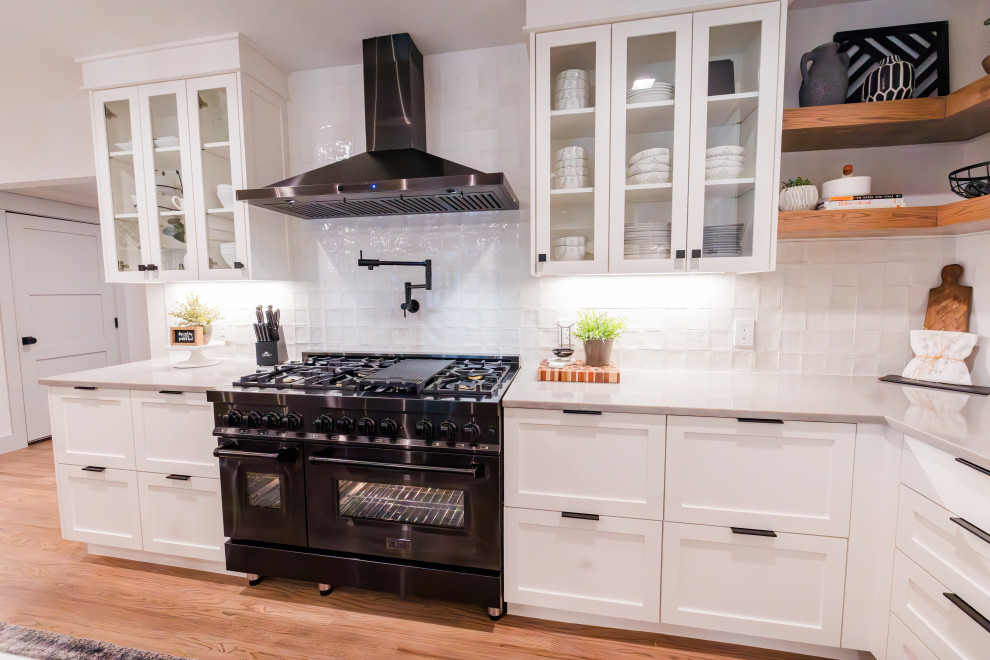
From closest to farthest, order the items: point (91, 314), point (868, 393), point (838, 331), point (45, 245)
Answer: point (868, 393) < point (838, 331) < point (45, 245) < point (91, 314)

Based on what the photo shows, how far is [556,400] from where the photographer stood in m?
1.59

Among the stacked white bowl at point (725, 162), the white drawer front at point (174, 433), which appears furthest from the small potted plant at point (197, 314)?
the stacked white bowl at point (725, 162)

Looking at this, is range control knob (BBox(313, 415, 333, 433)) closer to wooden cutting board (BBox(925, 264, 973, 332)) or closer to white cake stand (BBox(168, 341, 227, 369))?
white cake stand (BBox(168, 341, 227, 369))

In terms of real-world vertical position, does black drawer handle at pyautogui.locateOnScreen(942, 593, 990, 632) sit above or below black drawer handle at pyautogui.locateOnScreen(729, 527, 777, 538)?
above

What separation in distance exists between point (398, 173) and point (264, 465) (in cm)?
135

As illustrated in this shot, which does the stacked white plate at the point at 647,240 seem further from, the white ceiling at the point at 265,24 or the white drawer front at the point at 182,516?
the white drawer front at the point at 182,516

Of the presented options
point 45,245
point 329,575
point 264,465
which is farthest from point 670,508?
point 45,245

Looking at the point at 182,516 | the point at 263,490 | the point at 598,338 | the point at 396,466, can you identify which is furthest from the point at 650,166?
the point at 182,516

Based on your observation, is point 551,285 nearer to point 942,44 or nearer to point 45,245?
point 942,44

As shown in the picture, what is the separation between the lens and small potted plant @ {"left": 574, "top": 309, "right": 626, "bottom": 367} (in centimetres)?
200

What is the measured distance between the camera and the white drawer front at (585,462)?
1558mm

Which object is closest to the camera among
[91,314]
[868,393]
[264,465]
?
[868,393]

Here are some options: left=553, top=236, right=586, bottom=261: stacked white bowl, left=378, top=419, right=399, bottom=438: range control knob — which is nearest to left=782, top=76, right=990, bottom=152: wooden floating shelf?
left=553, top=236, right=586, bottom=261: stacked white bowl

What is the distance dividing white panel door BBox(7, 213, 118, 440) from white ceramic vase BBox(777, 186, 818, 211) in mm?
5457
